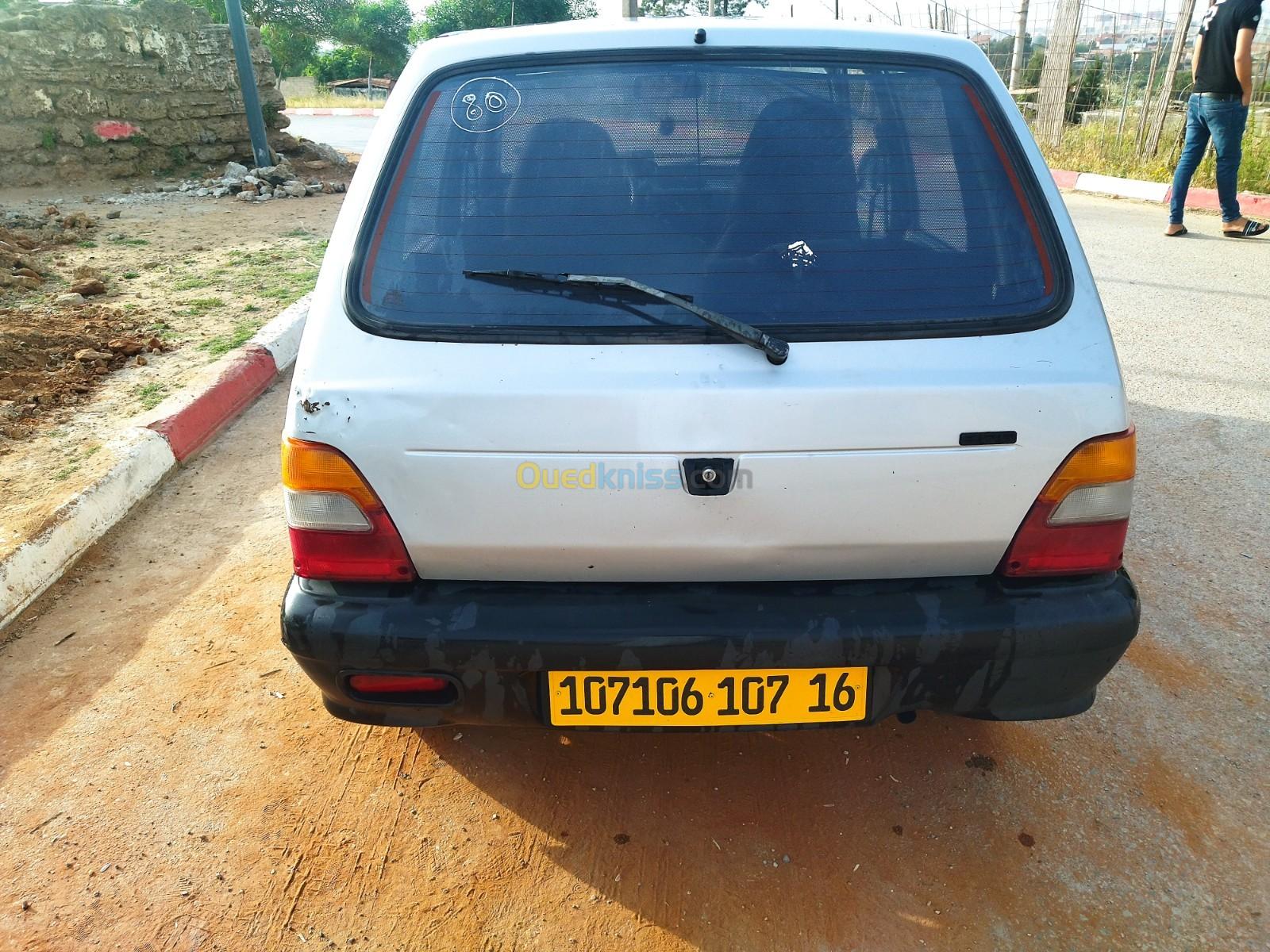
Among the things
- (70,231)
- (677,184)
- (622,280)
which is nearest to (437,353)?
(622,280)

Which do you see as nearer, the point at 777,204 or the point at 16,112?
the point at 777,204

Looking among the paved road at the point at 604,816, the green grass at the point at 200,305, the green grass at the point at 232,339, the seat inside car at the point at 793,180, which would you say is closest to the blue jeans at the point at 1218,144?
the paved road at the point at 604,816

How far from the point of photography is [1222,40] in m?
6.86

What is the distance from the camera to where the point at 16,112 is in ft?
31.5

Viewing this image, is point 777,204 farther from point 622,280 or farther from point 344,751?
point 344,751

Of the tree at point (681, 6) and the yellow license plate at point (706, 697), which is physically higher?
the tree at point (681, 6)

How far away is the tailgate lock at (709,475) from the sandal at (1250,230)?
812cm

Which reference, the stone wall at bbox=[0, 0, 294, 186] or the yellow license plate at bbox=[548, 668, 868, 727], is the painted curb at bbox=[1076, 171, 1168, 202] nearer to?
the yellow license plate at bbox=[548, 668, 868, 727]

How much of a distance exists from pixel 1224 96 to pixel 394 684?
8.09 metres

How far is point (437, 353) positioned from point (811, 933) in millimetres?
1375

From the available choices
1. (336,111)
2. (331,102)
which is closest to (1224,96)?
(336,111)

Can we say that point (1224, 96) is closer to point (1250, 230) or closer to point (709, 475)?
point (1250, 230)

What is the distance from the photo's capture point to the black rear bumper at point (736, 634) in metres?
1.71

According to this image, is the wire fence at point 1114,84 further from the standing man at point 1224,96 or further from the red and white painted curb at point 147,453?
the red and white painted curb at point 147,453
